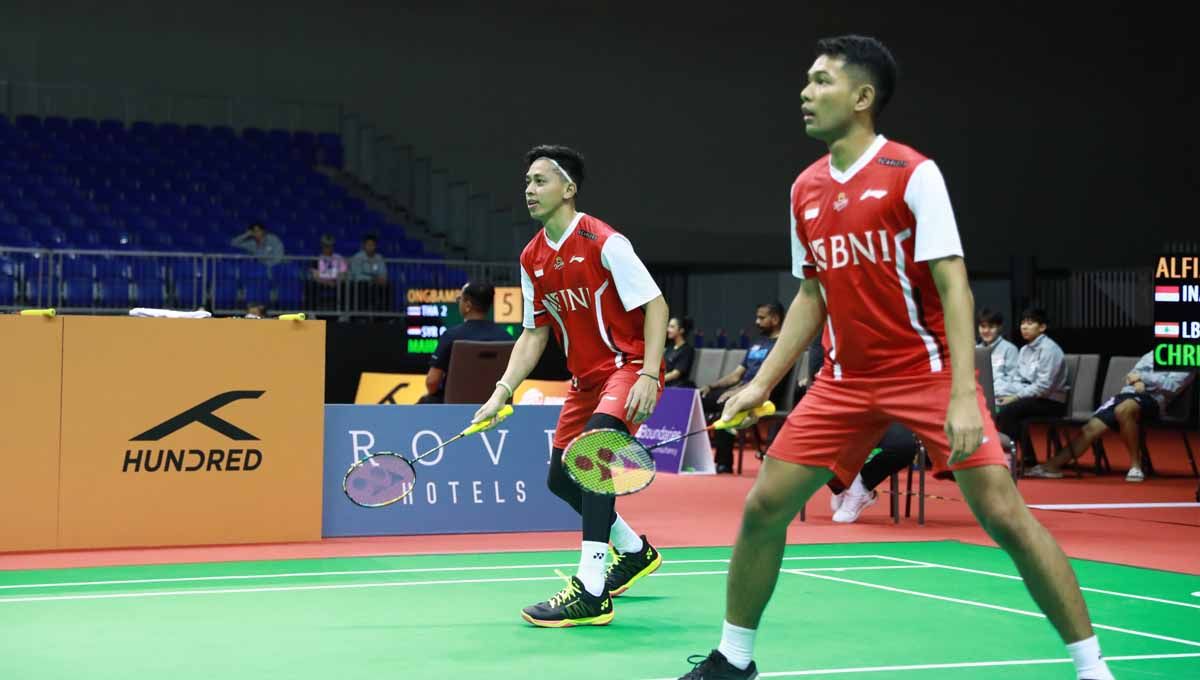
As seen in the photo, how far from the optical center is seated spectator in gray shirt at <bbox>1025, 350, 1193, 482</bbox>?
43.2 feet

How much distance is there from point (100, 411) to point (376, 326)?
1009 centimetres

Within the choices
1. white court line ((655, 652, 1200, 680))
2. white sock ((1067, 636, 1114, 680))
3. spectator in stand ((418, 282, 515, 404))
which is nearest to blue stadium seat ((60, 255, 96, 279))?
spectator in stand ((418, 282, 515, 404))

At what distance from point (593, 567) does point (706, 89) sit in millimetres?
19846

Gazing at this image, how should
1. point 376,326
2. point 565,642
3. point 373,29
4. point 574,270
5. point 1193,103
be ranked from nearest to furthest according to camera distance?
1. point 565,642
2. point 574,270
3. point 376,326
4. point 373,29
5. point 1193,103

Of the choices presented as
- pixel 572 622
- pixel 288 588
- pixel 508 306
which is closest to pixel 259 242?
pixel 508 306

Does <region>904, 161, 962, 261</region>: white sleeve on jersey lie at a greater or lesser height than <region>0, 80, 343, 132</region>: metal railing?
lesser

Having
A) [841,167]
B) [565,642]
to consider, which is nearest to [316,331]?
[565,642]

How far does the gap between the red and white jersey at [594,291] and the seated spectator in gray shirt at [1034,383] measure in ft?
26.6

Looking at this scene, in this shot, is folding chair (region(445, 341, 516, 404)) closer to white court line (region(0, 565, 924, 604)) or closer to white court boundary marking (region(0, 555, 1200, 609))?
white court boundary marking (region(0, 555, 1200, 609))

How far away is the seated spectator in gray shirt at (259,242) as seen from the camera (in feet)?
61.1

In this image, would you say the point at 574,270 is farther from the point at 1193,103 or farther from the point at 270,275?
the point at 1193,103

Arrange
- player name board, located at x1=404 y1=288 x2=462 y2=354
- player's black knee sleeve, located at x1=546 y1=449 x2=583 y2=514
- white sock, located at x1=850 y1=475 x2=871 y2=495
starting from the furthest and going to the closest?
player name board, located at x1=404 y1=288 x2=462 y2=354, white sock, located at x1=850 y1=475 x2=871 y2=495, player's black knee sleeve, located at x1=546 y1=449 x2=583 y2=514

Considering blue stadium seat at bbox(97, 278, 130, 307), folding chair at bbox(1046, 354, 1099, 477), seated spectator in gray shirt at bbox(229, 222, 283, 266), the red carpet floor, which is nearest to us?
the red carpet floor

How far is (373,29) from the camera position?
75.0 ft
